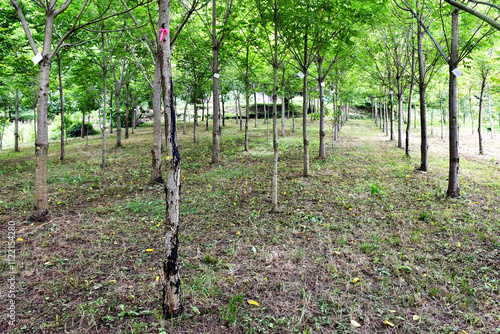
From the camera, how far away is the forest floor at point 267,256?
10.3 feet

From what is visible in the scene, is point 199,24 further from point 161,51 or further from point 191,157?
point 161,51

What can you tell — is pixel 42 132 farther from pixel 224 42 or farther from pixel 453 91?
pixel 453 91

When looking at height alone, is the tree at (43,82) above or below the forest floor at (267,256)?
above

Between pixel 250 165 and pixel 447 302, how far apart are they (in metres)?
8.05

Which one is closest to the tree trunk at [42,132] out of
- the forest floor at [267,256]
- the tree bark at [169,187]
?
the forest floor at [267,256]

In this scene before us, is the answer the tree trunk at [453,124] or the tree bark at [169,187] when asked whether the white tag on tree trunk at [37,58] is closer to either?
the tree bark at [169,187]

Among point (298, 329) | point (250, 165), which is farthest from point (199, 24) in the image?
point (298, 329)

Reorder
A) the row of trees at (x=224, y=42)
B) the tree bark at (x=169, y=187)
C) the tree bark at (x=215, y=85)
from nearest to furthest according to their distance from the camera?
the tree bark at (x=169, y=187) < the row of trees at (x=224, y=42) < the tree bark at (x=215, y=85)

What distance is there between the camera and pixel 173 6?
8672 mm

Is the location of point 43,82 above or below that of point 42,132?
above

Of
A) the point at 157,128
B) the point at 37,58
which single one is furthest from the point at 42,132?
the point at 157,128

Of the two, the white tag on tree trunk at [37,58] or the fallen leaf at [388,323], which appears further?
the white tag on tree trunk at [37,58]

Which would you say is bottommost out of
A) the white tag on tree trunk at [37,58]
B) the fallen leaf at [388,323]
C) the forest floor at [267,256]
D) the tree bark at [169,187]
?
the fallen leaf at [388,323]

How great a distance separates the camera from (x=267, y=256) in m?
4.58
